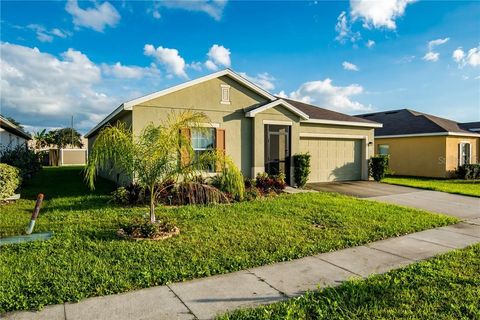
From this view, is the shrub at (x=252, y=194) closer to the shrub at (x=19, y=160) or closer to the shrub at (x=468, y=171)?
the shrub at (x=19, y=160)

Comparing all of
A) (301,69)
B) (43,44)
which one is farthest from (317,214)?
(43,44)

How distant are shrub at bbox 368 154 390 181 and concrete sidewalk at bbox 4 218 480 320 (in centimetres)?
1070

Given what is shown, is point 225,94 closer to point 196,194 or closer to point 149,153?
point 196,194

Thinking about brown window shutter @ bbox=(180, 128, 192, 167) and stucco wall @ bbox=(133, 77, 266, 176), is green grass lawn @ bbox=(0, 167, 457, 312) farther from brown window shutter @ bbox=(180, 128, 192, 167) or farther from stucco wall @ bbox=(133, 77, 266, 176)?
stucco wall @ bbox=(133, 77, 266, 176)

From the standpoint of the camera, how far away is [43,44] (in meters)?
12.6

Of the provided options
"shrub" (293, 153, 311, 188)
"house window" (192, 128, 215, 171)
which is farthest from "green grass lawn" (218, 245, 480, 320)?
"shrub" (293, 153, 311, 188)

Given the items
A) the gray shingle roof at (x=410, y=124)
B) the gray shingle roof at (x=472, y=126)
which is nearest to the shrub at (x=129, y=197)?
the gray shingle roof at (x=410, y=124)

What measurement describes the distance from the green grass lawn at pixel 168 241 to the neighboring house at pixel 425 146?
11935 millimetres

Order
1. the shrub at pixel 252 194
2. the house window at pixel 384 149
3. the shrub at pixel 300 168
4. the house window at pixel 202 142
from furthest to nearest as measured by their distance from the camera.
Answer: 1. the house window at pixel 384 149
2. the shrub at pixel 300 168
3. the house window at pixel 202 142
4. the shrub at pixel 252 194

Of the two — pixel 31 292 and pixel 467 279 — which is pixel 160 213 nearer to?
pixel 31 292

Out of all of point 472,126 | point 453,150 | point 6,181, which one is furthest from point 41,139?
point 472,126

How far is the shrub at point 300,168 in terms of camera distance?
13.3 meters

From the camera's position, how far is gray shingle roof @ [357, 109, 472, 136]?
19.8 m

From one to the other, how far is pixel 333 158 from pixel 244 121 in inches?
234
